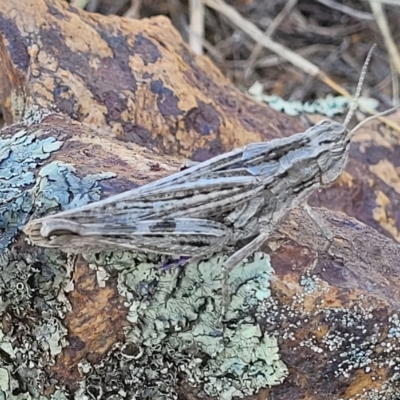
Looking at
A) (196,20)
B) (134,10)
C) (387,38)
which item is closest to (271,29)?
(196,20)

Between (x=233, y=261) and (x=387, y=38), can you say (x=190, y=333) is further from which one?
(x=387, y=38)

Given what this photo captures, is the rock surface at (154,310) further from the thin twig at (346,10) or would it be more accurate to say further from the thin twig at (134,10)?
the thin twig at (346,10)

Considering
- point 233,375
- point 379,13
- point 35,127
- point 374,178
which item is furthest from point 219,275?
point 379,13

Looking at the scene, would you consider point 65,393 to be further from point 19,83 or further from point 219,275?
point 19,83

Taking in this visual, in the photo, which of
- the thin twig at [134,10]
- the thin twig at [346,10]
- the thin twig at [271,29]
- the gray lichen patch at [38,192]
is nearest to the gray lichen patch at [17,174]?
the gray lichen patch at [38,192]

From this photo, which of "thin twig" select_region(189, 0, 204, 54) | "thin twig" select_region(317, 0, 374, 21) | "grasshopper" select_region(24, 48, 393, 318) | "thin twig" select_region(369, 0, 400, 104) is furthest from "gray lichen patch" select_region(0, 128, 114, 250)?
"thin twig" select_region(317, 0, 374, 21)

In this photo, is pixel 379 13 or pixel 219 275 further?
pixel 379 13
